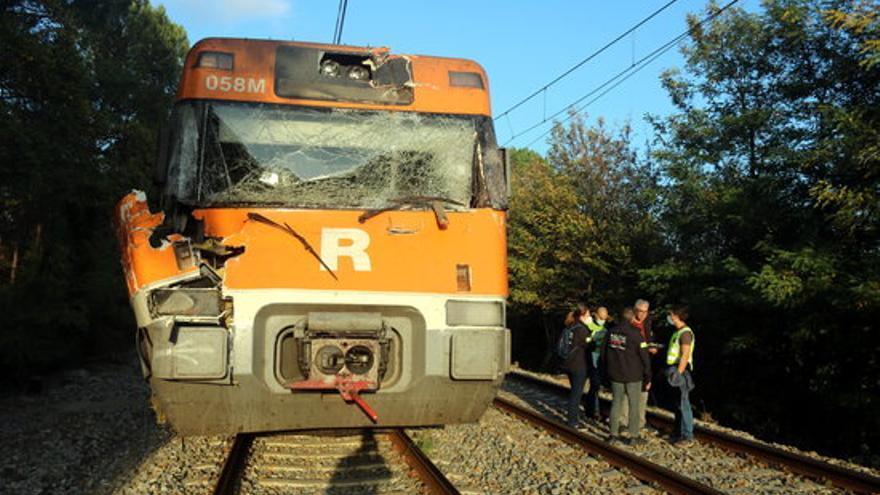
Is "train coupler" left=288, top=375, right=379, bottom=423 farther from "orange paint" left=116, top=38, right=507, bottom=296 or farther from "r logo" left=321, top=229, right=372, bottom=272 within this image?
"r logo" left=321, top=229, right=372, bottom=272

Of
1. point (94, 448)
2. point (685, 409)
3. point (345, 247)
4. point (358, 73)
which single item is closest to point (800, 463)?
point (685, 409)

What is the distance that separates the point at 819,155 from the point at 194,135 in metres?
10.5


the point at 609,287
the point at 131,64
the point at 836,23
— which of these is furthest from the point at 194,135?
the point at 131,64

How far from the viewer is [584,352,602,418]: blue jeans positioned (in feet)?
34.8

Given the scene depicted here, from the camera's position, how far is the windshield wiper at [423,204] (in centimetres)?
604

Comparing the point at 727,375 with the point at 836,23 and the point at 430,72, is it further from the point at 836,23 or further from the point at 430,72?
the point at 430,72

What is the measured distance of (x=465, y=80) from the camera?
665 centimetres

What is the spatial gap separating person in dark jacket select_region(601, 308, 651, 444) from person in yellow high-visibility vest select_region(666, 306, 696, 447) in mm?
300

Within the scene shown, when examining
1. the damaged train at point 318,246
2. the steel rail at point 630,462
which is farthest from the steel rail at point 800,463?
the damaged train at point 318,246

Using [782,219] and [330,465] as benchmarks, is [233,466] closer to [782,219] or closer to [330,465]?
[330,465]

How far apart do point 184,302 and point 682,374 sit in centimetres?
539

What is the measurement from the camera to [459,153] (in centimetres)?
650

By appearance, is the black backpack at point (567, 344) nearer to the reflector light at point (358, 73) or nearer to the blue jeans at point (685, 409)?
the blue jeans at point (685, 409)

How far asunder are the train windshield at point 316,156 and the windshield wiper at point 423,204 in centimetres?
5
